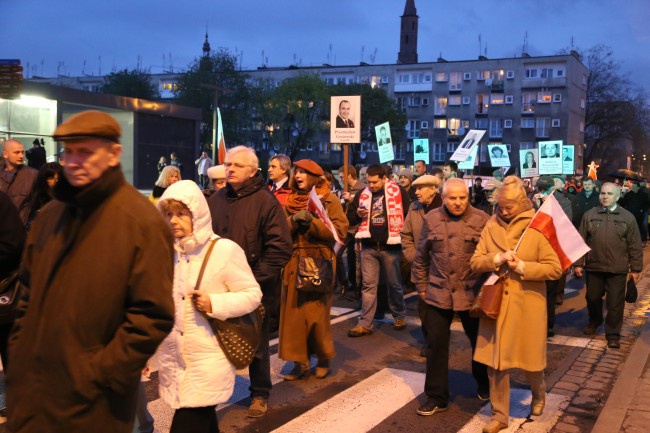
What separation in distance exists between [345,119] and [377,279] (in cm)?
451

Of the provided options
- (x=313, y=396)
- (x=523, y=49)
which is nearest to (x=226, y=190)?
(x=313, y=396)

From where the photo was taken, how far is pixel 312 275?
22.1 feet

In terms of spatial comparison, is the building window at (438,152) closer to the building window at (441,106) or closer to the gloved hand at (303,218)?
the building window at (441,106)

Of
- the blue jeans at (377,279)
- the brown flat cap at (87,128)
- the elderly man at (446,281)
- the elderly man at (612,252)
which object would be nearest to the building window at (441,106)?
the elderly man at (612,252)

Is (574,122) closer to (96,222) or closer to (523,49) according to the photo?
(523,49)

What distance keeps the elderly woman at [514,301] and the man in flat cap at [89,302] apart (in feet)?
10.6

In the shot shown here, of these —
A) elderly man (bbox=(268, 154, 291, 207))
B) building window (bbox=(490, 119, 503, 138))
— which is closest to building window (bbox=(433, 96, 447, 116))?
building window (bbox=(490, 119, 503, 138))

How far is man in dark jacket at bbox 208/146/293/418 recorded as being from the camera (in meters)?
5.41

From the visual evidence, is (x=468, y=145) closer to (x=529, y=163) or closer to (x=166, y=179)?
(x=529, y=163)

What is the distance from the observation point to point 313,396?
6.34 metres

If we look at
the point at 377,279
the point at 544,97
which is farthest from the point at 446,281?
the point at 544,97

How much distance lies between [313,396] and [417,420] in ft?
3.28

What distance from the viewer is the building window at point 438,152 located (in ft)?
303

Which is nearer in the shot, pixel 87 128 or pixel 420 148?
pixel 87 128
